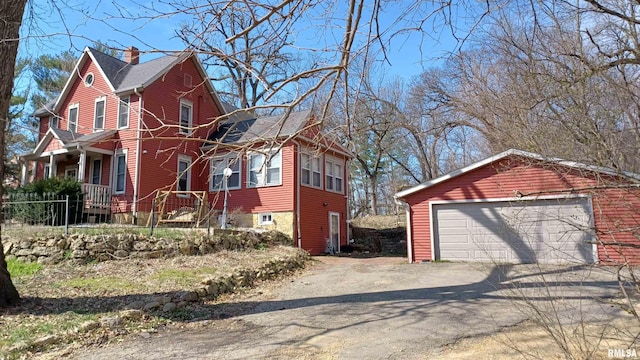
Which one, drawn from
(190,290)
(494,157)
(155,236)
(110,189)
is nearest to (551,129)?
(494,157)

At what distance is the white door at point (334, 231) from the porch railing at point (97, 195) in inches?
348

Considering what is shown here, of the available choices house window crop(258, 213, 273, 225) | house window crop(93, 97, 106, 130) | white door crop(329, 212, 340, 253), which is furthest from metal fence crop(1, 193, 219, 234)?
white door crop(329, 212, 340, 253)

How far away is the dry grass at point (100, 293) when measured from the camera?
18.5 ft

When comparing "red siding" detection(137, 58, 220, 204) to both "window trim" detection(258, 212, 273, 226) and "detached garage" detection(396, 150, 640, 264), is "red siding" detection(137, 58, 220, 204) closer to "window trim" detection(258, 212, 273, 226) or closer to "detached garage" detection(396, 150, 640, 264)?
"window trim" detection(258, 212, 273, 226)

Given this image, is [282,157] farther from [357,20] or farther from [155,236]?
[357,20]

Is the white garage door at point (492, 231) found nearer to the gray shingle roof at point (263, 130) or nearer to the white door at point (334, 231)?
the gray shingle roof at point (263, 130)

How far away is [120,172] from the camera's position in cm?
1619

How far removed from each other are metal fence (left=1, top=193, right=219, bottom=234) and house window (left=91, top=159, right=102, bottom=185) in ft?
5.10

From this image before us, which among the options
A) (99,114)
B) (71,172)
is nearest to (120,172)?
(99,114)

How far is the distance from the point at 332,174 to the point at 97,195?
31.2 feet

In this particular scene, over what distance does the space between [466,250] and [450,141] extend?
13.0 m

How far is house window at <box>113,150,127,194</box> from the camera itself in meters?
16.0

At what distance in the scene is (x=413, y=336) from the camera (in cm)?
531

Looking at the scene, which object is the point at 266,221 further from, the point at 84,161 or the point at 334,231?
the point at 84,161
